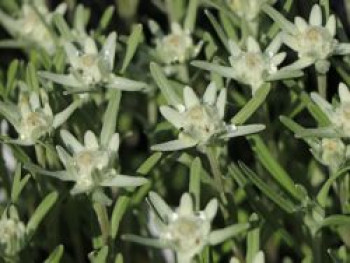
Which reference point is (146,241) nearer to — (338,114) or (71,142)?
(71,142)

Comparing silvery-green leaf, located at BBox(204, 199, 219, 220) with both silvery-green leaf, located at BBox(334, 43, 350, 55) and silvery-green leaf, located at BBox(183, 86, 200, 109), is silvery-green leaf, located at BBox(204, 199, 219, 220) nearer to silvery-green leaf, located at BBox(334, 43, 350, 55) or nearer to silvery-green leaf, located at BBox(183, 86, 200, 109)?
silvery-green leaf, located at BBox(183, 86, 200, 109)

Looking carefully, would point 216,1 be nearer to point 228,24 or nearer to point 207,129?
point 228,24

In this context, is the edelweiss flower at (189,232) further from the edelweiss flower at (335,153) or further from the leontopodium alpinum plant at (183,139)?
the edelweiss flower at (335,153)

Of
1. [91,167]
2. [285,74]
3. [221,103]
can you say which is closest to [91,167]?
[91,167]

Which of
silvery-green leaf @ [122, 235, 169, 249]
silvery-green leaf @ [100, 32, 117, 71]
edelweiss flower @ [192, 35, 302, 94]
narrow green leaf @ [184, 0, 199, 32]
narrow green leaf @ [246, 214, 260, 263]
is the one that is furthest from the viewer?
narrow green leaf @ [184, 0, 199, 32]

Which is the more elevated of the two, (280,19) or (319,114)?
(280,19)

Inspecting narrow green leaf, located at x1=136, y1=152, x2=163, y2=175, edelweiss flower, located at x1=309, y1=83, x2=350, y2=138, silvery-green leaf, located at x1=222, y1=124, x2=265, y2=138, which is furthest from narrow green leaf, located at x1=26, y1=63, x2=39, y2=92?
edelweiss flower, located at x1=309, y1=83, x2=350, y2=138

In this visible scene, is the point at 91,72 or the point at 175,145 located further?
the point at 91,72
